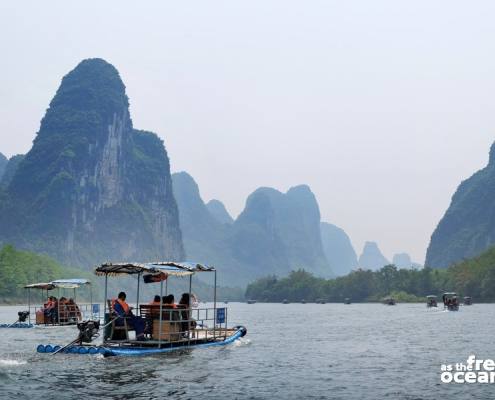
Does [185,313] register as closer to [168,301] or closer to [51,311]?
[168,301]

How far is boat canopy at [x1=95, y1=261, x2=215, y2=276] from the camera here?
33.8m

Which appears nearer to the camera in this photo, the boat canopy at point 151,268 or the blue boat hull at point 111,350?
the blue boat hull at point 111,350

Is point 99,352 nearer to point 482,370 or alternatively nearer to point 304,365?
point 304,365

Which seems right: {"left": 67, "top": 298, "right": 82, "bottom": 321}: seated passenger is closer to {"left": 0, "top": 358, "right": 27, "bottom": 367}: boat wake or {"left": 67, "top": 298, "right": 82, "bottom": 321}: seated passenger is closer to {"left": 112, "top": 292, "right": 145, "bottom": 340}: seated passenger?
{"left": 112, "top": 292, "right": 145, "bottom": 340}: seated passenger

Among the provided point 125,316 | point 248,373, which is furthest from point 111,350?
point 248,373

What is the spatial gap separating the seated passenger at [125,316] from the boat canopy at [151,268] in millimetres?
1489

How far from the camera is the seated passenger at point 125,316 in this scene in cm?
3372

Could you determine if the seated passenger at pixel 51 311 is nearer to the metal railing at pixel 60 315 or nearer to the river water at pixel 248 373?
the metal railing at pixel 60 315

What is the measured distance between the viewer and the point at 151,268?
33.5m

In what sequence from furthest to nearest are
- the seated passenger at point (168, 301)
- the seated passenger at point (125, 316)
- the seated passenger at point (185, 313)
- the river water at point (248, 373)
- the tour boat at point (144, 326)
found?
the seated passenger at point (185, 313) < the seated passenger at point (168, 301) < the seated passenger at point (125, 316) < the tour boat at point (144, 326) < the river water at point (248, 373)

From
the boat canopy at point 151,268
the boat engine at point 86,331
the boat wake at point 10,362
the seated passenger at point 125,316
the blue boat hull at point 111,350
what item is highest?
the boat canopy at point 151,268

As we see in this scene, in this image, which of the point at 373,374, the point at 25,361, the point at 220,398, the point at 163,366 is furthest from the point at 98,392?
the point at 373,374

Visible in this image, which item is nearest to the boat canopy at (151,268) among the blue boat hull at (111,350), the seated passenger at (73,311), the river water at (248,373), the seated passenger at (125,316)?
the seated passenger at (125,316)

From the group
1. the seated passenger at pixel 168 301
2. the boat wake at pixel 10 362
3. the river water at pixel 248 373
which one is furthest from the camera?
the seated passenger at pixel 168 301
